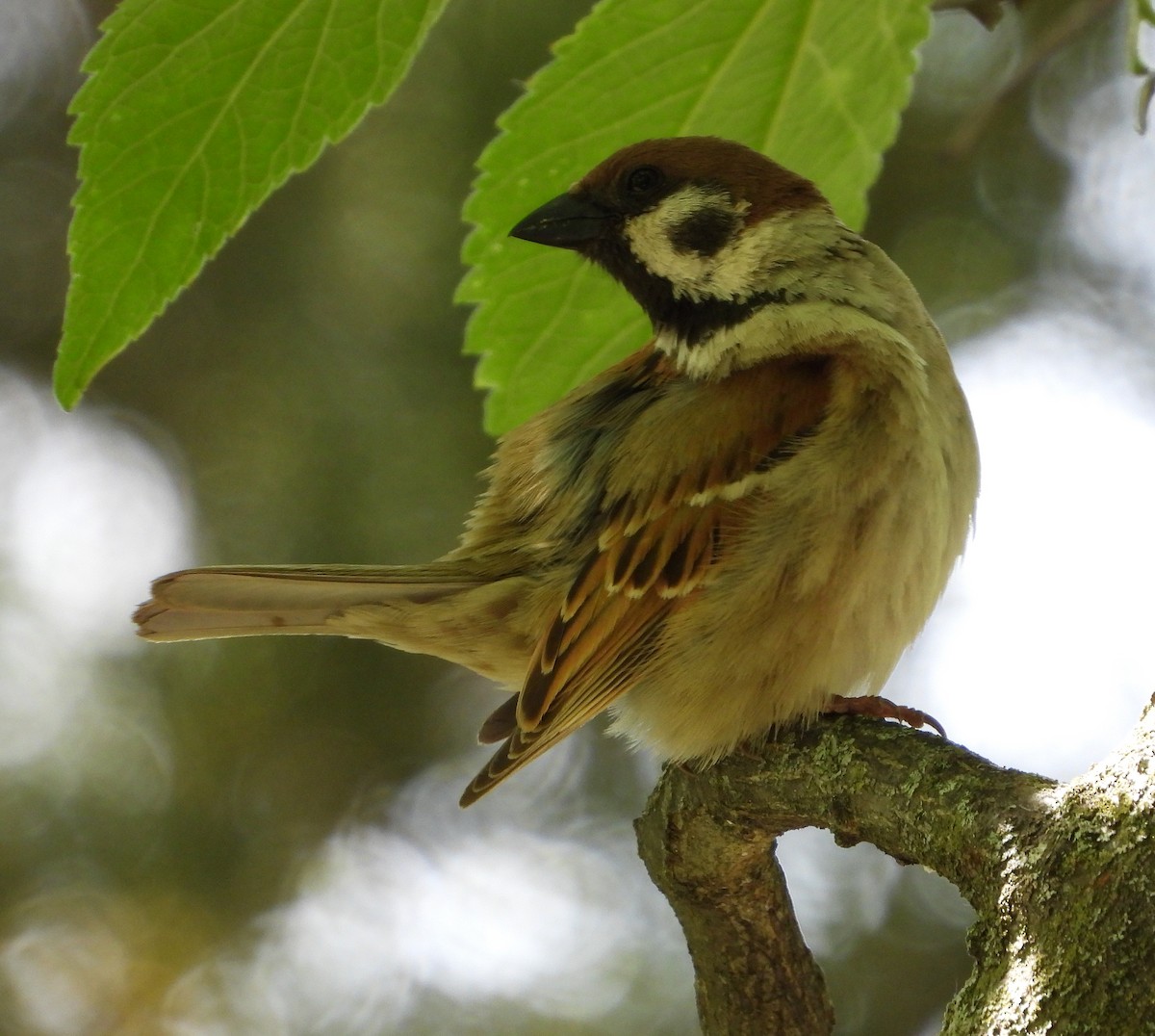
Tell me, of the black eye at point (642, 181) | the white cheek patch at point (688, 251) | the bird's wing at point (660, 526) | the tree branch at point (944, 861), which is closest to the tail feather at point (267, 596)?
the bird's wing at point (660, 526)

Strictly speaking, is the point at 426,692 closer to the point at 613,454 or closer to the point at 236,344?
the point at 236,344

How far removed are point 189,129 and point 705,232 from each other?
1.71 m

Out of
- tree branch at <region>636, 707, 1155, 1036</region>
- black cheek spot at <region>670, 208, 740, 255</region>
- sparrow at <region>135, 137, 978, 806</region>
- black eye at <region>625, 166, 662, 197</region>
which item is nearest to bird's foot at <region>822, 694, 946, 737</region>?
sparrow at <region>135, 137, 978, 806</region>

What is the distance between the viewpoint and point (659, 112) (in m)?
1.92

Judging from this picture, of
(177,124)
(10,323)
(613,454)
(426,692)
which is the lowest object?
(177,124)

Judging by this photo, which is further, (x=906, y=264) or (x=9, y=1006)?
(x=906, y=264)

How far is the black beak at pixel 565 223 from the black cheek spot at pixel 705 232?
188mm

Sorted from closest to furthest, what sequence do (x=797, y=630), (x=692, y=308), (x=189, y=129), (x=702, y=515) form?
1. (x=189, y=129)
2. (x=797, y=630)
3. (x=702, y=515)
4. (x=692, y=308)

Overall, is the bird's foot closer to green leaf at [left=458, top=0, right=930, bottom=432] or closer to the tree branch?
the tree branch

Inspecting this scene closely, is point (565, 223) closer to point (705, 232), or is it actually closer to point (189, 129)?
point (705, 232)

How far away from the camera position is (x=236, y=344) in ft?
16.0

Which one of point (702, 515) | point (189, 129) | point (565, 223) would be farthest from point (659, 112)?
point (702, 515)

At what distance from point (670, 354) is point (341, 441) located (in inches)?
81.0

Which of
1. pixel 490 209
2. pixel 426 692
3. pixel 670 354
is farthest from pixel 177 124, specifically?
pixel 426 692
